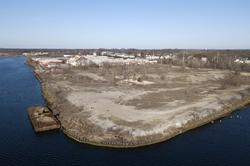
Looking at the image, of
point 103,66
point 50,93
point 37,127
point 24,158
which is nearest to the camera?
point 24,158

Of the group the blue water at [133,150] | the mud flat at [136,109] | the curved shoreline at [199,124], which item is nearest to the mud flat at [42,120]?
the blue water at [133,150]

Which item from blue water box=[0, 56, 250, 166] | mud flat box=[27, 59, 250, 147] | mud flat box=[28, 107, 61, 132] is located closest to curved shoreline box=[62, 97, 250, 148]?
mud flat box=[27, 59, 250, 147]

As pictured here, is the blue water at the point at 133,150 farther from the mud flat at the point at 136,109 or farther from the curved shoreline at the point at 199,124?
the mud flat at the point at 136,109

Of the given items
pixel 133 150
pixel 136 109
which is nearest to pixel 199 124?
pixel 136 109

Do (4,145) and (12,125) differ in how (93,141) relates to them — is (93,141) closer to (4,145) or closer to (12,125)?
(4,145)

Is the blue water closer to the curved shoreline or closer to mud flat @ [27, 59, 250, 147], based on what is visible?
the curved shoreline

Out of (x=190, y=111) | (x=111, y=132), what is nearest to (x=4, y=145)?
(x=111, y=132)

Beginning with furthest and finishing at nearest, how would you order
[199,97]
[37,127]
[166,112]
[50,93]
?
1. [50,93]
2. [199,97]
3. [166,112]
4. [37,127]
